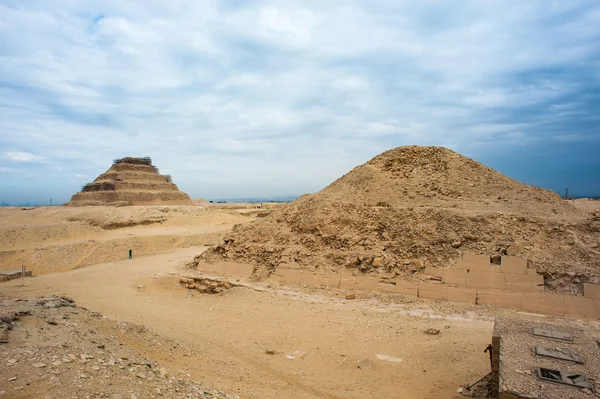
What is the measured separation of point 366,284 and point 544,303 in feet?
14.0

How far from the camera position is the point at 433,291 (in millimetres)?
9859

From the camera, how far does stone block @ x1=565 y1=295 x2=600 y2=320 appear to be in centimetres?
840

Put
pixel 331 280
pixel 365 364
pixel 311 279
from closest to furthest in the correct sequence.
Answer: pixel 365 364 → pixel 331 280 → pixel 311 279

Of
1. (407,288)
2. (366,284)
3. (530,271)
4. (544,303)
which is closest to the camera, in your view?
(544,303)

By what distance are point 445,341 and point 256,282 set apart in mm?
6160

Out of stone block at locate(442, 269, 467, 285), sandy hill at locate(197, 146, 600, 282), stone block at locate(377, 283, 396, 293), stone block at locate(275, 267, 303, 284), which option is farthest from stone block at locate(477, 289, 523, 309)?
stone block at locate(275, 267, 303, 284)

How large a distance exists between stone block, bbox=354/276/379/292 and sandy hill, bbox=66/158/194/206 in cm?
3577

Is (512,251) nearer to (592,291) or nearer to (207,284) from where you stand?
(592,291)

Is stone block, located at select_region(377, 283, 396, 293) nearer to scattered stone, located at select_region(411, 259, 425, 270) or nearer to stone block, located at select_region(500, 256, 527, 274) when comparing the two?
scattered stone, located at select_region(411, 259, 425, 270)

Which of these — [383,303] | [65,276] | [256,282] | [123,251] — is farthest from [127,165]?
[383,303]

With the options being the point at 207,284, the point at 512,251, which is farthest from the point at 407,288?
the point at 207,284

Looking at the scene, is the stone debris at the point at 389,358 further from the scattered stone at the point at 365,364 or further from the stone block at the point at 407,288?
the stone block at the point at 407,288

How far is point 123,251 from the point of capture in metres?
20.4

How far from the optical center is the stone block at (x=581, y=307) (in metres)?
8.40
